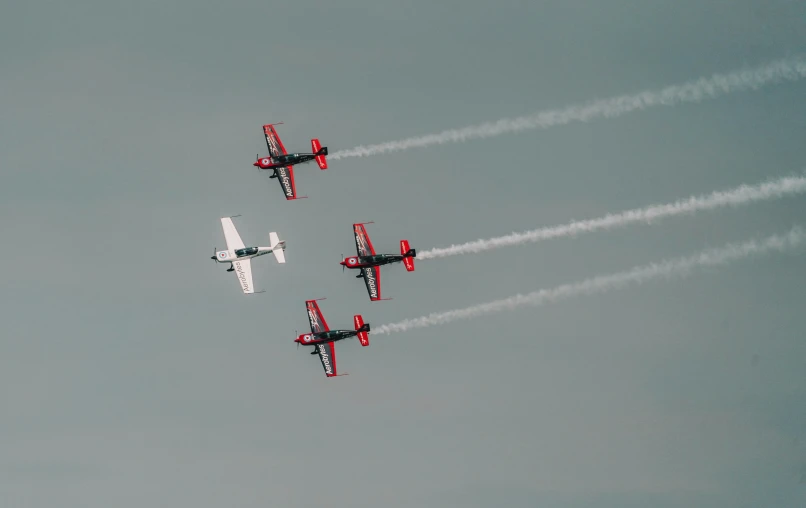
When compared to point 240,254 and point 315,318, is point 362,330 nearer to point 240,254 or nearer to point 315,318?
point 315,318

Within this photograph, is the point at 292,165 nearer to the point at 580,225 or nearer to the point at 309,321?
the point at 309,321

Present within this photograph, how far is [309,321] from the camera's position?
111 metres

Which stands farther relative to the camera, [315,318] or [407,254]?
[315,318]

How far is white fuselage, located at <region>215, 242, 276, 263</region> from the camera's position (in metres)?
112

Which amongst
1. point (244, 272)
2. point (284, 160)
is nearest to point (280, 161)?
point (284, 160)

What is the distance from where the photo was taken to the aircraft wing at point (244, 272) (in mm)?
111375

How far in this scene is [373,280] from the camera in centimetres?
10812

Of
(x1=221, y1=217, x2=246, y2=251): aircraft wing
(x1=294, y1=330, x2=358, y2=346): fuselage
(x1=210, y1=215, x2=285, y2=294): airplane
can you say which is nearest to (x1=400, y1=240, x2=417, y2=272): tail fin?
(x1=294, y1=330, x2=358, y2=346): fuselage

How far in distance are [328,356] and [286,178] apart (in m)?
14.4

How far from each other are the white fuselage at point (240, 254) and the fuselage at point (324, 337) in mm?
7458

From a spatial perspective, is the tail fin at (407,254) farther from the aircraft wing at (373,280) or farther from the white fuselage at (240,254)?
the white fuselage at (240,254)

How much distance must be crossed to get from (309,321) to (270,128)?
15612 millimetres

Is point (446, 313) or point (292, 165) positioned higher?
point (292, 165)

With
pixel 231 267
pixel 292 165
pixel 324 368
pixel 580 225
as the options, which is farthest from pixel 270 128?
pixel 580 225
